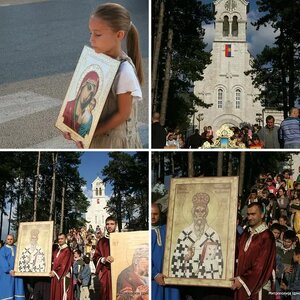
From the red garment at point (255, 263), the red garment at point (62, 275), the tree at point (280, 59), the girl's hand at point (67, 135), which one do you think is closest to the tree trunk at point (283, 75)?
the tree at point (280, 59)

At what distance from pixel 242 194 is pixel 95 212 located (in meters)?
1.44

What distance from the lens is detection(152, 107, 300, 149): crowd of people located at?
6.52 meters

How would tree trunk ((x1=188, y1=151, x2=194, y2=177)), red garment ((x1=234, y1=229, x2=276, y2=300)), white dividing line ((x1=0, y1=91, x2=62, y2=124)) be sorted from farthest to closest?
white dividing line ((x1=0, y1=91, x2=62, y2=124))
tree trunk ((x1=188, y1=151, x2=194, y2=177))
red garment ((x1=234, y1=229, x2=276, y2=300))

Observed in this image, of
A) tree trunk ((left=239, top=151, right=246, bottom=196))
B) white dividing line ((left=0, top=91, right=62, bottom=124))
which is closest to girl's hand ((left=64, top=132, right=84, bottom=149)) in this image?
white dividing line ((left=0, top=91, right=62, bottom=124))

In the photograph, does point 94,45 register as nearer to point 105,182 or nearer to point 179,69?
point 179,69

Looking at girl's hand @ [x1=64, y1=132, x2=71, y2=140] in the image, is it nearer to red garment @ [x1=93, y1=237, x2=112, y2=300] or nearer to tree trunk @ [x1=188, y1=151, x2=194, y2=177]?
red garment @ [x1=93, y1=237, x2=112, y2=300]

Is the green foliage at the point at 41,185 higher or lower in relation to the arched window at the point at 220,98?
lower

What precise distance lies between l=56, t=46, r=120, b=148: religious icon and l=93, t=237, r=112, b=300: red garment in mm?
958

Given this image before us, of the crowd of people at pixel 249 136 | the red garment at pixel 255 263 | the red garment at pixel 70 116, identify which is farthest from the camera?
the red garment at pixel 70 116

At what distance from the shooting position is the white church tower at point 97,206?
6633mm

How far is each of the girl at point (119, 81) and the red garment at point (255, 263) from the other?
143 centimetres

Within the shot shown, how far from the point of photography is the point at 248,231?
20.2 ft

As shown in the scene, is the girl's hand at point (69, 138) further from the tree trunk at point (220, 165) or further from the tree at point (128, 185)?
the tree trunk at point (220, 165)

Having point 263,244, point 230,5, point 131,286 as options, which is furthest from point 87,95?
point 263,244
